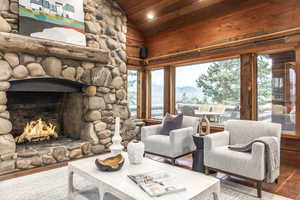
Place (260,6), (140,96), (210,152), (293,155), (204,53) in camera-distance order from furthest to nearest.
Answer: (140,96), (204,53), (260,6), (293,155), (210,152)

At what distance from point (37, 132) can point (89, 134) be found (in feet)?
3.23

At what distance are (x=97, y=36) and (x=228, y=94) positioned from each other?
118 inches

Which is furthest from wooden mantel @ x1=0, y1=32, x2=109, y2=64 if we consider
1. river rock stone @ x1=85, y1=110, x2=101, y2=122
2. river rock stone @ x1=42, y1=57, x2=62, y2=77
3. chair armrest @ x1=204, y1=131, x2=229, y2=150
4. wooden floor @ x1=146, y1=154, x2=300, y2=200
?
wooden floor @ x1=146, y1=154, x2=300, y2=200

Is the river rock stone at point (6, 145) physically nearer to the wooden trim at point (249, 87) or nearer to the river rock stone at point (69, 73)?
the river rock stone at point (69, 73)

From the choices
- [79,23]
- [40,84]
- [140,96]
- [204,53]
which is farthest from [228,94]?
[40,84]

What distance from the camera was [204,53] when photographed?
14.3ft

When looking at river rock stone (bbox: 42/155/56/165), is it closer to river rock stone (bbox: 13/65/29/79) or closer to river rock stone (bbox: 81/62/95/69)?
river rock stone (bbox: 13/65/29/79)

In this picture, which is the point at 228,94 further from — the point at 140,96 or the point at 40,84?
the point at 40,84

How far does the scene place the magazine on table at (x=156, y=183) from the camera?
154 cm

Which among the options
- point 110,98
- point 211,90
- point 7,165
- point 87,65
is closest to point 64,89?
point 87,65

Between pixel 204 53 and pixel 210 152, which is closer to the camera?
pixel 210 152

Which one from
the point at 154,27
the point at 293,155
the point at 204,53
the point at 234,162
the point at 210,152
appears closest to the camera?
the point at 234,162

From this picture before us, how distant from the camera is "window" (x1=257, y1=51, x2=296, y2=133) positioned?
339 cm

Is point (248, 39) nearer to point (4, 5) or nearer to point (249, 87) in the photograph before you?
point (249, 87)
